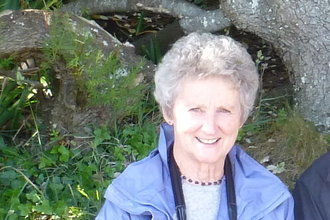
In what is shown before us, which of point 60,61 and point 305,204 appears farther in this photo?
point 60,61

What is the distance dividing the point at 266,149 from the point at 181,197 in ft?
5.07

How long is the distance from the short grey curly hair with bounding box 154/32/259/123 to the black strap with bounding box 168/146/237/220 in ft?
0.75

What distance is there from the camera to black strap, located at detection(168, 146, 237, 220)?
7.70ft

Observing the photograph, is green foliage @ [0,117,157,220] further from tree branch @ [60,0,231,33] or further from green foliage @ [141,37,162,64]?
green foliage @ [141,37,162,64]

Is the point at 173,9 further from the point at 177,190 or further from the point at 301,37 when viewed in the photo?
the point at 177,190

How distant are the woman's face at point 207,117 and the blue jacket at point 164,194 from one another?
0.14 meters

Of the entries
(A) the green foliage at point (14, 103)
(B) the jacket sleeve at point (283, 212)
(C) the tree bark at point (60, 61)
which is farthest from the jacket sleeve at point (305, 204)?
(A) the green foliage at point (14, 103)

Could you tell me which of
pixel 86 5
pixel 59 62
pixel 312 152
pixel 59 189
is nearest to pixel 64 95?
pixel 59 62

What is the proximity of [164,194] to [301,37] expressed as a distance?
1631 millimetres

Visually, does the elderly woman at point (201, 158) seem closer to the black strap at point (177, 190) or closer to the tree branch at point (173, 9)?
the black strap at point (177, 190)

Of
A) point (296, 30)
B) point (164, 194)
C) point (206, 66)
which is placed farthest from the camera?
point (296, 30)

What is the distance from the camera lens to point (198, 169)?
247 cm

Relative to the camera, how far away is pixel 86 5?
440 cm

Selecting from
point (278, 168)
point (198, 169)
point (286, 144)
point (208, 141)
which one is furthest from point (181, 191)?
point (286, 144)
